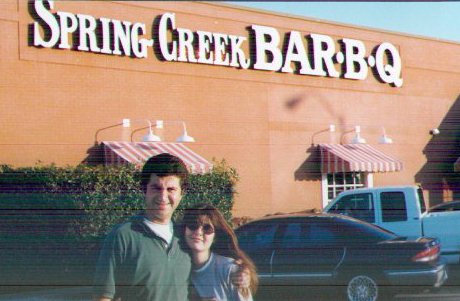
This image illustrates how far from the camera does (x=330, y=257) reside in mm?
3941

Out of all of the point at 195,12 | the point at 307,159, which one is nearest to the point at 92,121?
the point at 195,12

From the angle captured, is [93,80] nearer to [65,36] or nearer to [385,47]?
[65,36]

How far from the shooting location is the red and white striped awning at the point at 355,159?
192 inches

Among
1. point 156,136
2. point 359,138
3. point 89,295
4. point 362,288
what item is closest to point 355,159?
point 359,138

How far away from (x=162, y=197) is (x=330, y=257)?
1289 mm

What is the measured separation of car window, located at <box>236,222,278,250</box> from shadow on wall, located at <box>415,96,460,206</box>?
37.8 inches

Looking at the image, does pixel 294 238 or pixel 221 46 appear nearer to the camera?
pixel 294 238

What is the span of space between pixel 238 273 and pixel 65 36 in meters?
4.23

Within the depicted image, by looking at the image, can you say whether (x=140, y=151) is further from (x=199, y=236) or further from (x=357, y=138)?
(x=199, y=236)

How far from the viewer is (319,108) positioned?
4781 mm

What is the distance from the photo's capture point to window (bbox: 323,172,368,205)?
5.35m

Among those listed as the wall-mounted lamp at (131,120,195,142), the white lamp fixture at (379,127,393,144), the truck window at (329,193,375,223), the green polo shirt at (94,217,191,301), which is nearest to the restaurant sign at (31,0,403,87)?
the white lamp fixture at (379,127,393,144)

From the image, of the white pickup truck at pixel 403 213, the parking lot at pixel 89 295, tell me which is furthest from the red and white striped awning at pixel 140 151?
the parking lot at pixel 89 295

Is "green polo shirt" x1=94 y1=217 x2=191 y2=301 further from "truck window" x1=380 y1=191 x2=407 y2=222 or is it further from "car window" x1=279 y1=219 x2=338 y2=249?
"truck window" x1=380 y1=191 x2=407 y2=222
